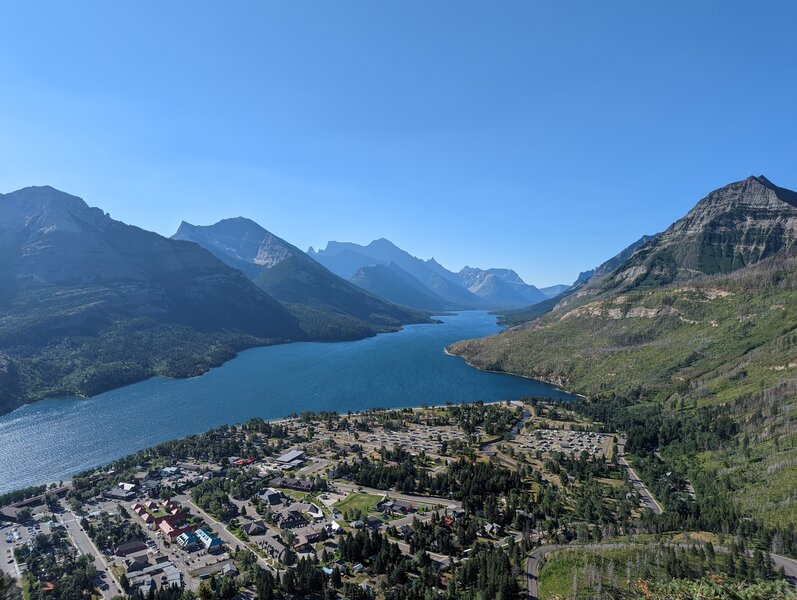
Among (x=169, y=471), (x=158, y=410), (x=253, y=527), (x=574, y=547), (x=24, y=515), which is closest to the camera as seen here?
(x=574, y=547)

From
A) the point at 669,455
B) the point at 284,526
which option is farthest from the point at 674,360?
the point at 284,526

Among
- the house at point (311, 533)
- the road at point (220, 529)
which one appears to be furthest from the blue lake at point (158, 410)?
the house at point (311, 533)

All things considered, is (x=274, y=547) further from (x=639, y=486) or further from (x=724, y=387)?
(x=724, y=387)

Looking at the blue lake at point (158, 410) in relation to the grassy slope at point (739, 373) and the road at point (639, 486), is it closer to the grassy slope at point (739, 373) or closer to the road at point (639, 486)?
the grassy slope at point (739, 373)

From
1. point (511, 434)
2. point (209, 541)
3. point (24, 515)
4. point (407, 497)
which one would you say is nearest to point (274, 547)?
point (209, 541)

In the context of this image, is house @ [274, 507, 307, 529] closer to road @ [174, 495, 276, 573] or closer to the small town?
the small town

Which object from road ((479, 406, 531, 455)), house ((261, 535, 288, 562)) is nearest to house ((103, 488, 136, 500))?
house ((261, 535, 288, 562))
